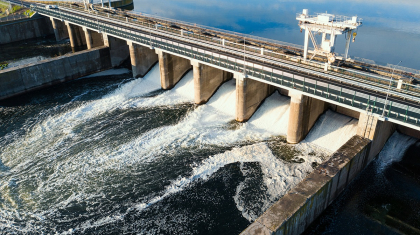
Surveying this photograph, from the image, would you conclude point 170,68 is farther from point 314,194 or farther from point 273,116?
point 314,194

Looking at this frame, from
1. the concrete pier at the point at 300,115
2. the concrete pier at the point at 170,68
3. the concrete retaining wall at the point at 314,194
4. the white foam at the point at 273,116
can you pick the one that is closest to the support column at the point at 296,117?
the concrete pier at the point at 300,115

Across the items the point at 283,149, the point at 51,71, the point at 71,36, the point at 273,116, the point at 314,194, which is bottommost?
the point at 283,149

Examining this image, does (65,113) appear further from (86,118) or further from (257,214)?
(257,214)

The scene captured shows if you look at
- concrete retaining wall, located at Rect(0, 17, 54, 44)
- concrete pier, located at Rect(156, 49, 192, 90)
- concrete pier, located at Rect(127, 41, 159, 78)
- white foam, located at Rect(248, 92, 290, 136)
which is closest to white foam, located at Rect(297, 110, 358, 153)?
white foam, located at Rect(248, 92, 290, 136)

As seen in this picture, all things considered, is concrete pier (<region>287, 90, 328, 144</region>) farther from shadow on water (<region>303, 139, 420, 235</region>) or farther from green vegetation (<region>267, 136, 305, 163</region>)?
shadow on water (<region>303, 139, 420, 235</region>)

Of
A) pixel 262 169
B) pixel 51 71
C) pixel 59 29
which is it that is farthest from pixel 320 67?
pixel 59 29

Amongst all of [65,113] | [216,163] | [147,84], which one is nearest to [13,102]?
[65,113]

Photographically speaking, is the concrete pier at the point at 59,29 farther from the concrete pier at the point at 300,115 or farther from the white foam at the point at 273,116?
the concrete pier at the point at 300,115
